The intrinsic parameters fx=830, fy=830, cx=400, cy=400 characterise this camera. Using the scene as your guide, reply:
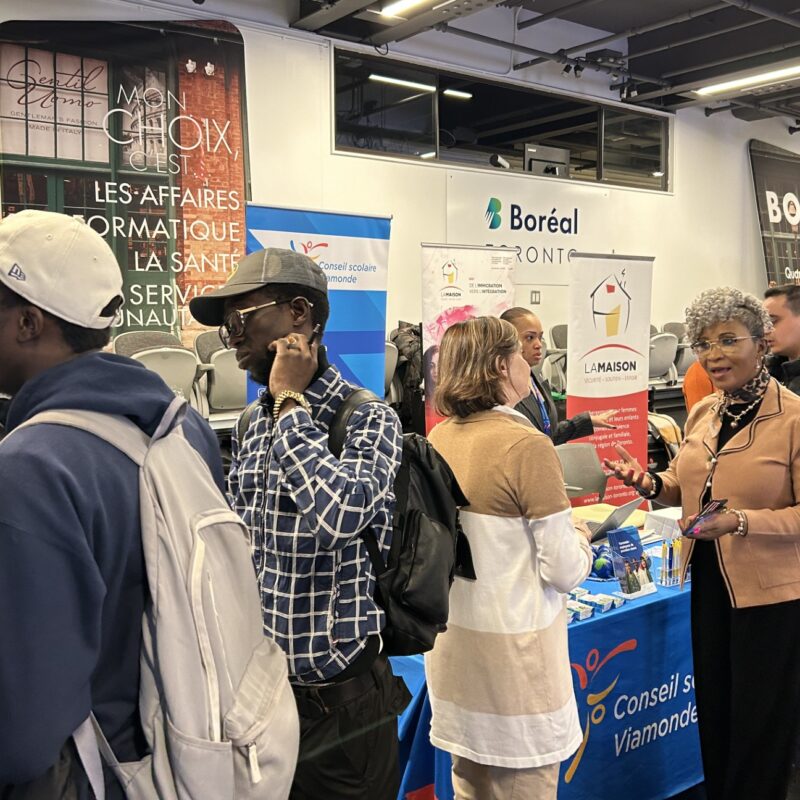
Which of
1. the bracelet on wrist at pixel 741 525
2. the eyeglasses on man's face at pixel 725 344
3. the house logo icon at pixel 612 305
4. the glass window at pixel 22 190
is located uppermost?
the glass window at pixel 22 190

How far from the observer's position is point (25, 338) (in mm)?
1014

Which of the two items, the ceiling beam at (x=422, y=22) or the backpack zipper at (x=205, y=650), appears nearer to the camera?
the backpack zipper at (x=205, y=650)

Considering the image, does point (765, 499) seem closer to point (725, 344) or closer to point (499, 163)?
point (725, 344)

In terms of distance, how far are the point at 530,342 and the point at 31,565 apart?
3.32 metres

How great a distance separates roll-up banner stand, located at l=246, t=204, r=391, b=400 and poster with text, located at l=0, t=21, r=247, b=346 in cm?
275

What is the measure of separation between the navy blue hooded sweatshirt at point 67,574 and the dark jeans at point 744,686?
172 cm

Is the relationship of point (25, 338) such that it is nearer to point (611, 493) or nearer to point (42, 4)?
point (611, 493)

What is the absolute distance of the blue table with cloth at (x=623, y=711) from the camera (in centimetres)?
226

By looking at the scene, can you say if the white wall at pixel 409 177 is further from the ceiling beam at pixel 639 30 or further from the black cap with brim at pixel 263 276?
the black cap with brim at pixel 263 276

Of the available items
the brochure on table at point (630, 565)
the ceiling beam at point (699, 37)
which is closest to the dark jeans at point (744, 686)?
the brochure on table at point (630, 565)

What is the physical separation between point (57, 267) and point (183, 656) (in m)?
0.49

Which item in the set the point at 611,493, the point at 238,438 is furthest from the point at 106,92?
the point at 238,438

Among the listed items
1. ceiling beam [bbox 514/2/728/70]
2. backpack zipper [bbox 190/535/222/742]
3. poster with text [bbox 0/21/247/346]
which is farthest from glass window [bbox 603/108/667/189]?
backpack zipper [bbox 190/535/222/742]

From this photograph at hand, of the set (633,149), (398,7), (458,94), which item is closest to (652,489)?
(398,7)
